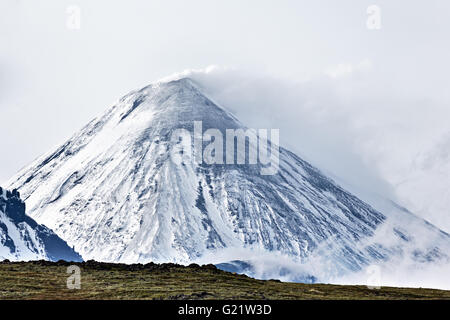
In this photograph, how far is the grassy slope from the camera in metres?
106

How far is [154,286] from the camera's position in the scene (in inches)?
4542

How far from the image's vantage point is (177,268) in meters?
140

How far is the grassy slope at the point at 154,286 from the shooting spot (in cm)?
10588
